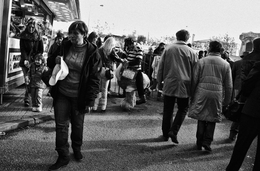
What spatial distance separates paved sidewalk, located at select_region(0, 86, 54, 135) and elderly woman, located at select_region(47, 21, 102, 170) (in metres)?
1.62

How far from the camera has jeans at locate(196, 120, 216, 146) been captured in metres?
4.80

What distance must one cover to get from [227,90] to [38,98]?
4117 millimetres

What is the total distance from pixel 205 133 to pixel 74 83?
100 inches

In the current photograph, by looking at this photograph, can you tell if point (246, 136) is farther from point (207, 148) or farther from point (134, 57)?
point (134, 57)

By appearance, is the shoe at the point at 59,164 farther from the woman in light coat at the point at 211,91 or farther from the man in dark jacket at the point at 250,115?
the woman in light coat at the point at 211,91

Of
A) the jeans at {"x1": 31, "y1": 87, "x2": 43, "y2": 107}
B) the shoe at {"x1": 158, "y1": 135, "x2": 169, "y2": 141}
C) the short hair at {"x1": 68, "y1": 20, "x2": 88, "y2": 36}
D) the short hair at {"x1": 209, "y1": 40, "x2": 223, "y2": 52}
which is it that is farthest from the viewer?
the jeans at {"x1": 31, "y1": 87, "x2": 43, "y2": 107}

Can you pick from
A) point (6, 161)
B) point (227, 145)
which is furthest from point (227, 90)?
point (6, 161)

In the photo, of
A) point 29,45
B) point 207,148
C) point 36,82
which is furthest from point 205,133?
point 29,45

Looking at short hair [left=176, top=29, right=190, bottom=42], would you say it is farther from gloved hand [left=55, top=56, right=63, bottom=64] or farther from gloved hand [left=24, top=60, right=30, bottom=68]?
gloved hand [left=24, top=60, right=30, bottom=68]

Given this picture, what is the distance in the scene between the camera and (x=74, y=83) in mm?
3693

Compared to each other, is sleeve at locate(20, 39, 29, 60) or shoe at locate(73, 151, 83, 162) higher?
sleeve at locate(20, 39, 29, 60)

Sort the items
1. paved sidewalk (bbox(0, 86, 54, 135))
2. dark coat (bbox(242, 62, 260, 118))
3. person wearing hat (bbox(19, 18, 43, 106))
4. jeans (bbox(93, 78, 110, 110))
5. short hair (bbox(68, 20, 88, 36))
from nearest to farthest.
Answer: dark coat (bbox(242, 62, 260, 118)), short hair (bbox(68, 20, 88, 36)), paved sidewalk (bbox(0, 86, 54, 135)), person wearing hat (bbox(19, 18, 43, 106)), jeans (bbox(93, 78, 110, 110))

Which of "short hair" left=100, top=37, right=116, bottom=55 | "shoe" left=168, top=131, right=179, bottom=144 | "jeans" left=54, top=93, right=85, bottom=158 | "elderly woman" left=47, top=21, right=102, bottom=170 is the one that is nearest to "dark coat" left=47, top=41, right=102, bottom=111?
"elderly woman" left=47, top=21, right=102, bottom=170

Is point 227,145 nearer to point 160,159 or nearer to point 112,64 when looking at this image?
point 160,159
